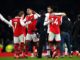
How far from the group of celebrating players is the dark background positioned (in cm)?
450

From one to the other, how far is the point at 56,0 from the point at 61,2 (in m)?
0.51

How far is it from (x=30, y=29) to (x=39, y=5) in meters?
4.93

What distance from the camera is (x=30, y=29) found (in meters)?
21.7

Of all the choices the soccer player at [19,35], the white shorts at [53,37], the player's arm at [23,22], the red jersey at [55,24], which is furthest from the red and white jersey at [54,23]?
the soccer player at [19,35]

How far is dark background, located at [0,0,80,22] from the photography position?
86.9 ft

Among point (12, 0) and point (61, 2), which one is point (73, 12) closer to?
point (61, 2)

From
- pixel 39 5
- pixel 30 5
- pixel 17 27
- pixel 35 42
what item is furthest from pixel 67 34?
pixel 30 5

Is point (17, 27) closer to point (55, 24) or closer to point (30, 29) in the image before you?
point (30, 29)

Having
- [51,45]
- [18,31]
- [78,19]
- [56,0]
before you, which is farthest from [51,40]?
[56,0]

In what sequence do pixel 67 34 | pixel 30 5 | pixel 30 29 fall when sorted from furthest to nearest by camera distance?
pixel 30 5, pixel 67 34, pixel 30 29

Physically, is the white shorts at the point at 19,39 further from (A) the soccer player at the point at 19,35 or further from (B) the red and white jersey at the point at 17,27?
(B) the red and white jersey at the point at 17,27

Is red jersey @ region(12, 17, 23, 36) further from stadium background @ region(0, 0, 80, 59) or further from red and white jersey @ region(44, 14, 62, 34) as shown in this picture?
stadium background @ region(0, 0, 80, 59)

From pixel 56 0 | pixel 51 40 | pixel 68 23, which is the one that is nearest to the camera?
pixel 51 40

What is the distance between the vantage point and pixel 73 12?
26.8m
